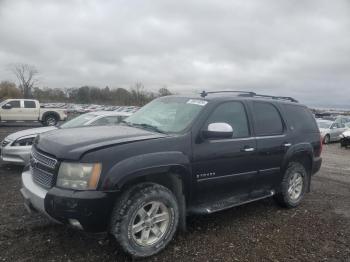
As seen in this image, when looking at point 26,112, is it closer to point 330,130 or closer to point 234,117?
point 330,130

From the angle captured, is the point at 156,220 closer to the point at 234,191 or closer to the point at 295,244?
the point at 234,191

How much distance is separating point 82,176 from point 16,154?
16.6 feet

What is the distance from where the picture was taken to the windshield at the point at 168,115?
439cm

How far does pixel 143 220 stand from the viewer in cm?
374

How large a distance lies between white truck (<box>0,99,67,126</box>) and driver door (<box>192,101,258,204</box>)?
18614 millimetres

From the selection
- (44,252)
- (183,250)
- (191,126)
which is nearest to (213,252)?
(183,250)

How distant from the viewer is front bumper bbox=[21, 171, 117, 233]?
3348 mm

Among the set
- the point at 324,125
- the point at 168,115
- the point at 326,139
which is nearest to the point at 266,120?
the point at 168,115

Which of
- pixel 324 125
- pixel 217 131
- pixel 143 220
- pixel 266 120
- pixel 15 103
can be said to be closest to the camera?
pixel 143 220

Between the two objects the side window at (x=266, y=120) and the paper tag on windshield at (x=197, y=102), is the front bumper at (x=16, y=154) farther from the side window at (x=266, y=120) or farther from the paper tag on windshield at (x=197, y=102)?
the side window at (x=266, y=120)

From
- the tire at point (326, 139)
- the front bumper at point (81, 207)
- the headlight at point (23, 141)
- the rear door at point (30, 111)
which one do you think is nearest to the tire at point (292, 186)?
the front bumper at point (81, 207)

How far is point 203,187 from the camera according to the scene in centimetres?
427

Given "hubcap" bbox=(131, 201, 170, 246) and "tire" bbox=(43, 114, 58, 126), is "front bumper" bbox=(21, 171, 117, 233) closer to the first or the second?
"hubcap" bbox=(131, 201, 170, 246)

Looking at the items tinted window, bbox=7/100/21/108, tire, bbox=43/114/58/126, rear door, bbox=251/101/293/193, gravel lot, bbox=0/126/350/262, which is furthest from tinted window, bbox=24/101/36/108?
rear door, bbox=251/101/293/193
